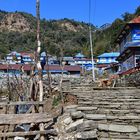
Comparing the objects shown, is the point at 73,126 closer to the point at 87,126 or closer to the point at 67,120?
the point at 87,126

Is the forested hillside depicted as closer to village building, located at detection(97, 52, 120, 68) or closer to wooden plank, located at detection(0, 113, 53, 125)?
village building, located at detection(97, 52, 120, 68)

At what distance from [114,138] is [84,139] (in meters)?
0.93

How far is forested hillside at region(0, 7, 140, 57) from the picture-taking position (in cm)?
8606

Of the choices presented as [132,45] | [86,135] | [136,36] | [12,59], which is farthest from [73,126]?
[136,36]

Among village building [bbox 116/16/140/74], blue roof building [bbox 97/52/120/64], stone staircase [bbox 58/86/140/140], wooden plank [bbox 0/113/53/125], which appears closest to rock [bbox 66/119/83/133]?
stone staircase [bbox 58/86/140/140]

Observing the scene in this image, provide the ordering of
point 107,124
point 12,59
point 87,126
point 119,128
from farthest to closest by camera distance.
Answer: point 12,59, point 107,124, point 119,128, point 87,126

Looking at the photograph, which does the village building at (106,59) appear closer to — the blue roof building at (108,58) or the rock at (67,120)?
the blue roof building at (108,58)

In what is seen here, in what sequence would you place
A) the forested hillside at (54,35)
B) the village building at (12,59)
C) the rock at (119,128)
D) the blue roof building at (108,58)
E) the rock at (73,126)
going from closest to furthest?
the rock at (119,128) → the rock at (73,126) → the village building at (12,59) → the blue roof building at (108,58) → the forested hillside at (54,35)

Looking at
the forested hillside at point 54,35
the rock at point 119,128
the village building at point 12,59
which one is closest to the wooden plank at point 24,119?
the rock at point 119,128

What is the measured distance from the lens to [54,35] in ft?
341

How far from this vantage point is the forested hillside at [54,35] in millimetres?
86062

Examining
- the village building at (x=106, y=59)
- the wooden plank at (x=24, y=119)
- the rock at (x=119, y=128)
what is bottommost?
the rock at (x=119, y=128)

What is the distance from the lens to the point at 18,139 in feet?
31.5

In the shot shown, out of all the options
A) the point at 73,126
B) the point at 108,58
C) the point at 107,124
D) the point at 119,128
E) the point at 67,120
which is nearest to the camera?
the point at 119,128
